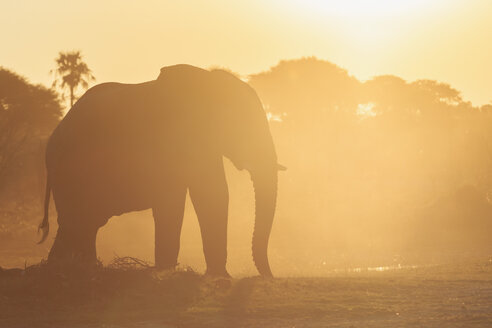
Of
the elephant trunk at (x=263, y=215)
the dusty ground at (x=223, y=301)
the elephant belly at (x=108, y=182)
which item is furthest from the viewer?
the elephant trunk at (x=263, y=215)

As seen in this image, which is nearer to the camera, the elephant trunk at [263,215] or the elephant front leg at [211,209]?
the elephant front leg at [211,209]

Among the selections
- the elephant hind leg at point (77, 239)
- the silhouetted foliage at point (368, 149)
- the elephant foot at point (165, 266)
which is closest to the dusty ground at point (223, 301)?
the elephant foot at point (165, 266)

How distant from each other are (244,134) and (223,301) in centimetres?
450

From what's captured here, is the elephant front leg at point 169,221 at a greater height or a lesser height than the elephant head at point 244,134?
lesser

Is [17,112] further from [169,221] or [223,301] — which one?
[223,301]

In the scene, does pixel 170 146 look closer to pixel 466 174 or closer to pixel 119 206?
pixel 119 206

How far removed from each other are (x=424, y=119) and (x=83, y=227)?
5344 centimetres

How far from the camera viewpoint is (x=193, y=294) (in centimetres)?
1269

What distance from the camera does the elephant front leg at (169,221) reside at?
571 inches

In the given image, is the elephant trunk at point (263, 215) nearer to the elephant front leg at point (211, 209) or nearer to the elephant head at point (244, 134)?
the elephant head at point (244, 134)

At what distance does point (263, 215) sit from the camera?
15938mm

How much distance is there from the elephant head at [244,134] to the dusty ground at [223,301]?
173cm

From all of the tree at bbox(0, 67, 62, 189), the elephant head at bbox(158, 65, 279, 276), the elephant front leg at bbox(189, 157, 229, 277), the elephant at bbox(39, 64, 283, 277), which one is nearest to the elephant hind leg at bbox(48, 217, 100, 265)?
the elephant at bbox(39, 64, 283, 277)

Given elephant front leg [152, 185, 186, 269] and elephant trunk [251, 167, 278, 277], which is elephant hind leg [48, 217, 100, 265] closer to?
elephant front leg [152, 185, 186, 269]
